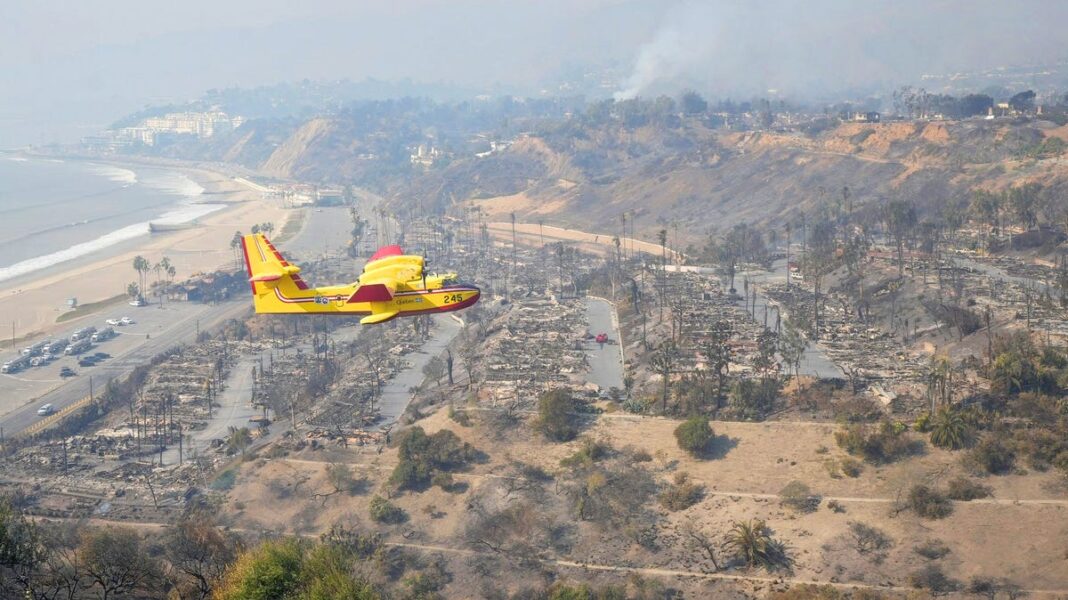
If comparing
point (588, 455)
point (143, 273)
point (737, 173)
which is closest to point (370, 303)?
point (588, 455)

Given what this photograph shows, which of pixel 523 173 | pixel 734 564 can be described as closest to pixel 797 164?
pixel 523 173

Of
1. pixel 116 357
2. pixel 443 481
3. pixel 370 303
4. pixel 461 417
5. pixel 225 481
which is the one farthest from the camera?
pixel 116 357

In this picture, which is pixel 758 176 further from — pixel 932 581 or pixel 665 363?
pixel 932 581

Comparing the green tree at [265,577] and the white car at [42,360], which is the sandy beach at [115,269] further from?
the green tree at [265,577]

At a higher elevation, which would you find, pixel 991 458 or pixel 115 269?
pixel 115 269

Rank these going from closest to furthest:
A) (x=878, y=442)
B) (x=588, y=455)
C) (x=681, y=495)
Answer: (x=681, y=495), (x=878, y=442), (x=588, y=455)

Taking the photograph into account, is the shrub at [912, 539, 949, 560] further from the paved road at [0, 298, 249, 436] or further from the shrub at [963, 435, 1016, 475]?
the paved road at [0, 298, 249, 436]

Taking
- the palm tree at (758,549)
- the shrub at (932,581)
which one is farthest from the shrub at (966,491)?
the palm tree at (758,549)
